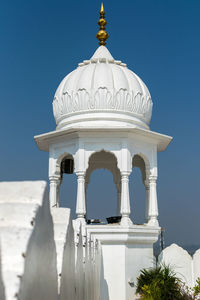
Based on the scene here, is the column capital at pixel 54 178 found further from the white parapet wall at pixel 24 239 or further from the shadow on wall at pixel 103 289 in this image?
the white parapet wall at pixel 24 239

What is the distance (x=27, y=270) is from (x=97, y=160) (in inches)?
639

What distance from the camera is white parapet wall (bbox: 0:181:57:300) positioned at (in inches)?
79.0

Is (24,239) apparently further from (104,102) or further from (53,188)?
(53,188)

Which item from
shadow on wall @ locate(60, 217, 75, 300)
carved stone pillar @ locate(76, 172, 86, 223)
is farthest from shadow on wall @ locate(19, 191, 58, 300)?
carved stone pillar @ locate(76, 172, 86, 223)

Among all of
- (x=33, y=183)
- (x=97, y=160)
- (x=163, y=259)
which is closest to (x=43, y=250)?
(x=33, y=183)

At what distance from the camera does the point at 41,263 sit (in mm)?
2730

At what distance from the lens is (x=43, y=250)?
278cm

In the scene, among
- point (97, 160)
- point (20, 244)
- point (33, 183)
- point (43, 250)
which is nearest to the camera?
point (20, 244)

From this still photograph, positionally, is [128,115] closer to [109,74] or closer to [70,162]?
[109,74]

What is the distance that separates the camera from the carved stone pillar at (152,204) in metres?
14.6

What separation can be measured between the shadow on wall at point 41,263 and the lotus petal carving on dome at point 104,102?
37.8 ft

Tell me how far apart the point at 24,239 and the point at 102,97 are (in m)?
12.7

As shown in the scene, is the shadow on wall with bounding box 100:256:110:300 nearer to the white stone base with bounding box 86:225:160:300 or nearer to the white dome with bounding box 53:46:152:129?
the white stone base with bounding box 86:225:160:300

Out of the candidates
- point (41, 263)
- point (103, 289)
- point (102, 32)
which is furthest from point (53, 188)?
point (41, 263)
